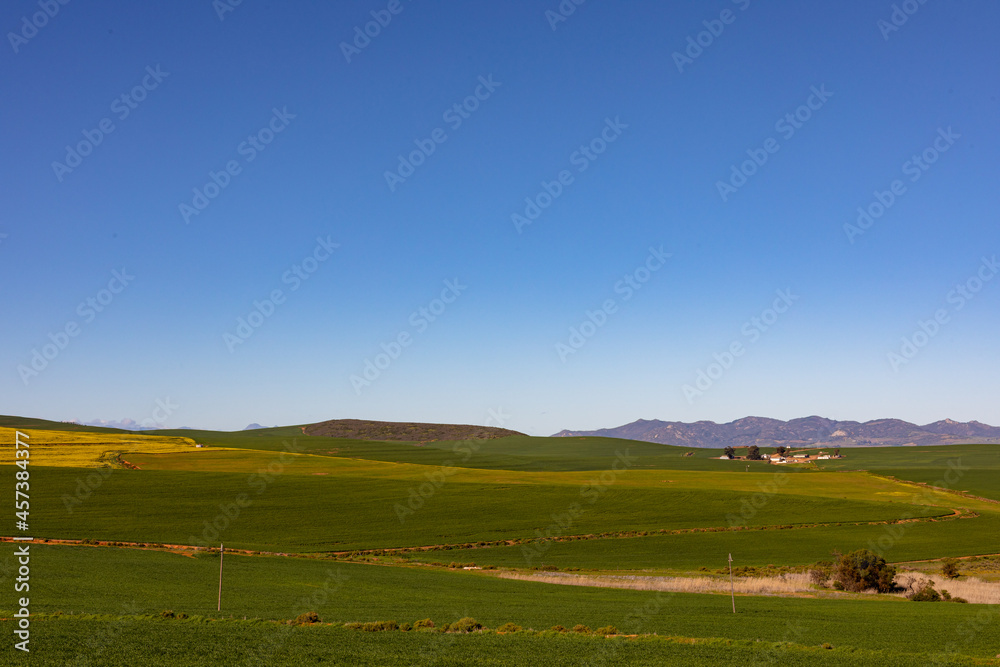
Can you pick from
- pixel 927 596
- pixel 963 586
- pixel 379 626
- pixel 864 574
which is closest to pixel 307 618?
pixel 379 626

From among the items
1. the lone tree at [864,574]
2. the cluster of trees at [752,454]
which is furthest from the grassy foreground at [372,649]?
the cluster of trees at [752,454]

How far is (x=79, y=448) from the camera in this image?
9788 cm

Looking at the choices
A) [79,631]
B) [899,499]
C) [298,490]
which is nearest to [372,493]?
[298,490]

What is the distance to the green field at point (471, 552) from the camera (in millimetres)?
22125

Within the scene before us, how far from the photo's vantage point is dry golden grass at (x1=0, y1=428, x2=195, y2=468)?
85231 millimetres

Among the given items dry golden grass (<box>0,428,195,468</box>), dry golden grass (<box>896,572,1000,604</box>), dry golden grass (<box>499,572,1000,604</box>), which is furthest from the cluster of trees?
dry golden grass (<box>0,428,195,468</box>)

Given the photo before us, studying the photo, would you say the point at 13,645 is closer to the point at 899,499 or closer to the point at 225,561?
the point at 225,561

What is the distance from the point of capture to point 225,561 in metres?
41.8

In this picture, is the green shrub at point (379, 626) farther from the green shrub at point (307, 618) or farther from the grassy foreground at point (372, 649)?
the green shrub at point (307, 618)

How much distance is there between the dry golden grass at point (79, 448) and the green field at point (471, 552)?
2.25 m

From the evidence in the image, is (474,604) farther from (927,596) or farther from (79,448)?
(79,448)

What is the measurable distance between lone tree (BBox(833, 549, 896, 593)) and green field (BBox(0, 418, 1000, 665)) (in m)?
3.46

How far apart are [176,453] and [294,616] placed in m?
89.4

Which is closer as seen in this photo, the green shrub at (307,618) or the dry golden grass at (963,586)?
the green shrub at (307,618)
